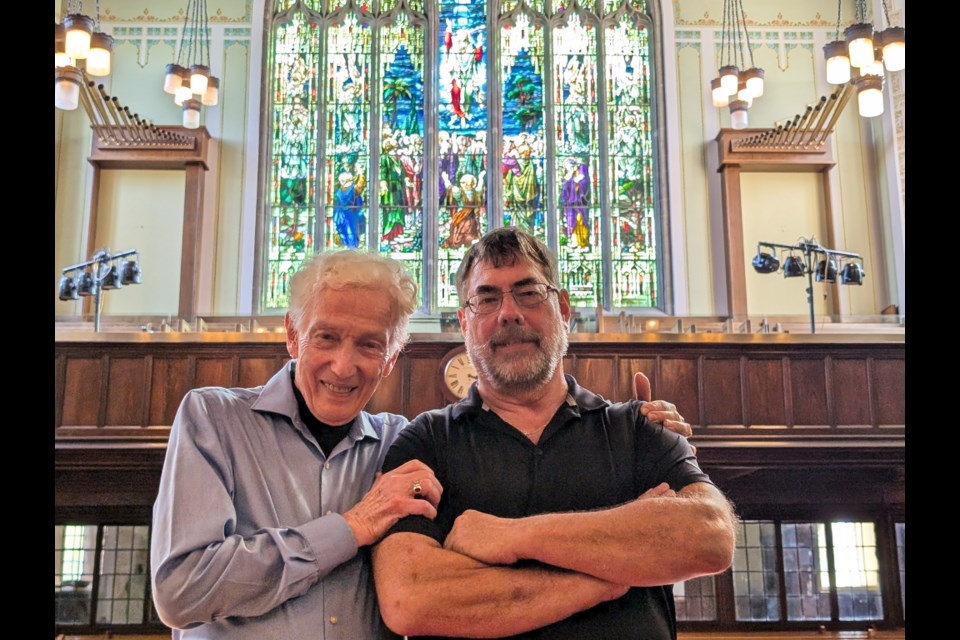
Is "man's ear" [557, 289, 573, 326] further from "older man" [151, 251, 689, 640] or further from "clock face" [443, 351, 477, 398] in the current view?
"clock face" [443, 351, 477, 398]

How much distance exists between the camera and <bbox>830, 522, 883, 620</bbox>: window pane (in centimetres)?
612

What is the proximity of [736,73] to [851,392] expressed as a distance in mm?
3905

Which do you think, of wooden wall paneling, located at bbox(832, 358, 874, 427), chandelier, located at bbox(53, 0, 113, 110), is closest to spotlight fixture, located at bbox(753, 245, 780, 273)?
wooden wall paneling, located at bbox(832, 358, 874, 427)

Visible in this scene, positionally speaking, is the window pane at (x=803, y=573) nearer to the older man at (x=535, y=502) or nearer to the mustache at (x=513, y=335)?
the older man at (x=535, y=502)

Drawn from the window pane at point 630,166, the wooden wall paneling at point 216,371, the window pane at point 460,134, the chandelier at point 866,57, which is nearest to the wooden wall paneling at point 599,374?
the wooden wall paneling at point 216,371

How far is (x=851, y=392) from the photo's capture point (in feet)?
18.4

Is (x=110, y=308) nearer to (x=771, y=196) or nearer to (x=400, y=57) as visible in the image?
(x=400, y=57)

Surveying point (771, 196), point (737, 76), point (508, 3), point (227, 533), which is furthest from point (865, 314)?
point (227, 533)

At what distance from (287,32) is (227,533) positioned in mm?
8821

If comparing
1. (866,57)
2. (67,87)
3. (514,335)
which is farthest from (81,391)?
(866,57)

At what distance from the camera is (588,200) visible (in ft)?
30.2

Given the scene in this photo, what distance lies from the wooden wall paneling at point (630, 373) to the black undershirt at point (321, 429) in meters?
3.85

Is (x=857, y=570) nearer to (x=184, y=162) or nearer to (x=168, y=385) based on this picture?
(x=168, y=385)

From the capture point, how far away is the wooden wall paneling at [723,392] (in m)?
5.58
